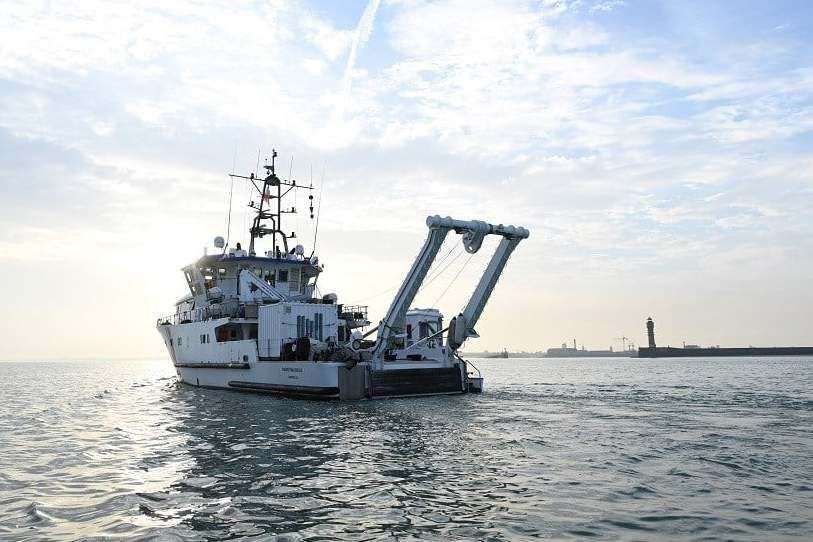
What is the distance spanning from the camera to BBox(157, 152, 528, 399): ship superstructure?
102ft

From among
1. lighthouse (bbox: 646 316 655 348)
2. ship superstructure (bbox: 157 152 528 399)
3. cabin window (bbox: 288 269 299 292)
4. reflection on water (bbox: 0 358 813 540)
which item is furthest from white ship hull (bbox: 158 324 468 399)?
lighthouse (bbox: 646 316 655 348)

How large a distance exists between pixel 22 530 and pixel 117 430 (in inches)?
539

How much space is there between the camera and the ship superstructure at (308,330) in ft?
102

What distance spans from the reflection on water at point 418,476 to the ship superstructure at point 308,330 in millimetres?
7184

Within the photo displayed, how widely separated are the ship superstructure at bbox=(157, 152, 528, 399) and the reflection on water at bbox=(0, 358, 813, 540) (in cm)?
718

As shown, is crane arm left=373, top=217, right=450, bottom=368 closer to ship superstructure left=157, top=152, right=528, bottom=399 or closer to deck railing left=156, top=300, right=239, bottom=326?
ship superstructure left=157, top=152, right=528, bottom=399

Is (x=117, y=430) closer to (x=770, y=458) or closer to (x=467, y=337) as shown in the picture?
(x=467, y=337)

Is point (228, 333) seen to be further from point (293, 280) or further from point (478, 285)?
point (478, 285)

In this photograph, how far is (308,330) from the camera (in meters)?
35.2

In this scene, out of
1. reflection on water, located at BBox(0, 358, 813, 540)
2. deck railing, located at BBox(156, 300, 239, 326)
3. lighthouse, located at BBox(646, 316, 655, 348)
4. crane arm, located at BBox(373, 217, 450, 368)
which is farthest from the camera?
lighthouse, located at BBox(646, 316, 655, 348)

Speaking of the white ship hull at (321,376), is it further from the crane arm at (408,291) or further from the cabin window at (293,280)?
the cabin window at (293,280)

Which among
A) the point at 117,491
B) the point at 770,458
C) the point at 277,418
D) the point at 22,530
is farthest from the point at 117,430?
the point at 770,458

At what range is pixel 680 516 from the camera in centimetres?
934

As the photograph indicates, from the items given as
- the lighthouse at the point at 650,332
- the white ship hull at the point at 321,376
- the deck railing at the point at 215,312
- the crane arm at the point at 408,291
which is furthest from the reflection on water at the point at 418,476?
the lighthouse at the point at 650,332
